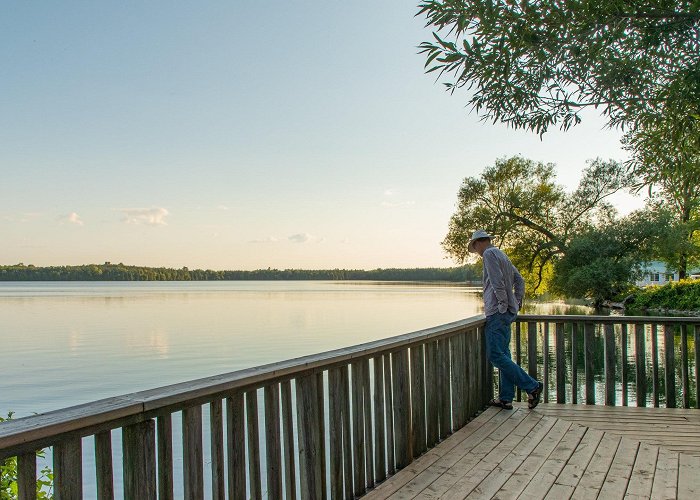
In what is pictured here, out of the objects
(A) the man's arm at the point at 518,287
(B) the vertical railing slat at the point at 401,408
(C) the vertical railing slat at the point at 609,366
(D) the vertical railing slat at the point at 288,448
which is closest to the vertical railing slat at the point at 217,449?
(D) the vertical railing slat at the point at 288,448

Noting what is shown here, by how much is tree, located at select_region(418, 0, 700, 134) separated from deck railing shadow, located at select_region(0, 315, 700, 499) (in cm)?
203

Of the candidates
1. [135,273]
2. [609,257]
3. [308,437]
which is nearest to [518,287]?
[308,437]

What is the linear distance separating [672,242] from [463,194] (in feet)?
31.3

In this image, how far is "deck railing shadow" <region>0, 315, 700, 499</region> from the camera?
167 cm

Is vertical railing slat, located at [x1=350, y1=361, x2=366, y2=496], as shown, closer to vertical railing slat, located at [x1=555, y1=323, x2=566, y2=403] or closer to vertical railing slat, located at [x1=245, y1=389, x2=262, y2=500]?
vertical railing slat, located at [x1=245, y1=389, x2=262, y2=500]

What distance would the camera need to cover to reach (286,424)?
263 cm

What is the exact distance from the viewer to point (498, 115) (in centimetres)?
578

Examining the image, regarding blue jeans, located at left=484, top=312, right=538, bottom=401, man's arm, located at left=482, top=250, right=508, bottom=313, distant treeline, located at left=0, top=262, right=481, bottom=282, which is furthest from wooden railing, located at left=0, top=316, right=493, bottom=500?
distant treeline, located at left=0, top=262, right=481, bottom=282

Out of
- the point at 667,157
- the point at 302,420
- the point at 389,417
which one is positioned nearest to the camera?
the point at 302,420

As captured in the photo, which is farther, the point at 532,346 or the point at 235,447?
the point at 532,346

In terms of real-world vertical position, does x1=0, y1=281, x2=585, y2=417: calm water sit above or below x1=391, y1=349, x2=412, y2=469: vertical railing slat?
below

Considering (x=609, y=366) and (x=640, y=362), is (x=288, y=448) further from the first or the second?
(x=640, y=362)

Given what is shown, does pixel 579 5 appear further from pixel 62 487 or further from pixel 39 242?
pixel 39 242

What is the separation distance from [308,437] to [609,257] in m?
26.9
